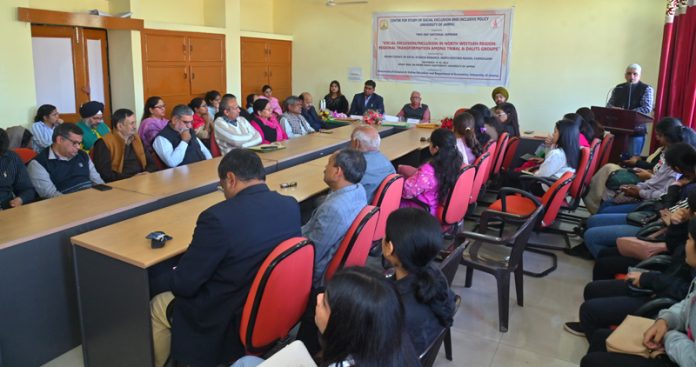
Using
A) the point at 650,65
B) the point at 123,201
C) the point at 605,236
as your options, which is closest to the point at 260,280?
the point at 123,201

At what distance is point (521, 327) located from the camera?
10.1 ft

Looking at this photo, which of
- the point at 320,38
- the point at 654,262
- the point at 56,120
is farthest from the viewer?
the point at 320,38

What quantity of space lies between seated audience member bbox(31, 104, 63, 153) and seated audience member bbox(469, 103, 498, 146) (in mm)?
4175

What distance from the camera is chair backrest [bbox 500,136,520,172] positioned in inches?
227

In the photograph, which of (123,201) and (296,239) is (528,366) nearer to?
(296,239)

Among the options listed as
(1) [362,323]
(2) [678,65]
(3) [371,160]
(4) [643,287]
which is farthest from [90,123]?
(2) [678,65]

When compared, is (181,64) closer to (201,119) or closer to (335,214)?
(201,119)

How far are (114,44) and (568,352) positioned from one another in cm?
649

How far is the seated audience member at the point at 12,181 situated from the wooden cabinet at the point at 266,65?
5.68 meters

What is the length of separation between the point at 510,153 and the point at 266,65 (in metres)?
5.17

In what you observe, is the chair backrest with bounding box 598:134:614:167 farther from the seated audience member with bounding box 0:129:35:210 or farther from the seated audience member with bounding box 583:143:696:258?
the seated audience member with bounding box 0:129:35:210

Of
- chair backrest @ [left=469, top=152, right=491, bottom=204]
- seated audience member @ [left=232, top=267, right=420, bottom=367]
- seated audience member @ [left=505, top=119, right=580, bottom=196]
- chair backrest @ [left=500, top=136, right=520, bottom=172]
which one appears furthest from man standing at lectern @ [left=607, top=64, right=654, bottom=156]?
seated audience member @ [left=232, top=267, right=420, bottom=367]

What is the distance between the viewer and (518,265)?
3.25 metres

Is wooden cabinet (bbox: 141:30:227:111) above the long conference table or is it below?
above
